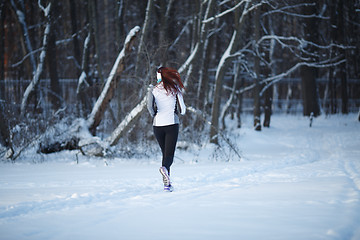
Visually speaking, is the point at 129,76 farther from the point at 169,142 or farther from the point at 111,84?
the point at 169,142

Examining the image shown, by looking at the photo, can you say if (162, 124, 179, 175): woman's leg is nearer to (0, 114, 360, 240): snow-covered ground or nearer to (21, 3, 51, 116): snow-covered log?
(0, 114, 360, 240): snow-covered ground

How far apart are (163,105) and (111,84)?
202 inches

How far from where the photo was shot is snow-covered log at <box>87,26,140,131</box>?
33.4ft

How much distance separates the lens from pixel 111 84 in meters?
10.8

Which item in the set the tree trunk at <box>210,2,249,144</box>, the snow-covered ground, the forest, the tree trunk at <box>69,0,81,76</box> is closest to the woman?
the snow-covered ground

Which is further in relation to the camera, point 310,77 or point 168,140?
point 310,77

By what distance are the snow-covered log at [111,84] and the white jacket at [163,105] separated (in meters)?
4.50

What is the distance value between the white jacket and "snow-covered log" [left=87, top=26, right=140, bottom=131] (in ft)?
14.8

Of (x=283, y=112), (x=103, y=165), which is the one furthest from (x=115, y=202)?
(x=283, y=112)

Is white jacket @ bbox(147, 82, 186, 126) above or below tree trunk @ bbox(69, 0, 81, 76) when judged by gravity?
below

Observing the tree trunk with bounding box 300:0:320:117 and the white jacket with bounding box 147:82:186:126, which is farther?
the tree trunk with bounding box 300:0:320:117

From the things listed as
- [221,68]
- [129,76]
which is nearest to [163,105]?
[129,76]

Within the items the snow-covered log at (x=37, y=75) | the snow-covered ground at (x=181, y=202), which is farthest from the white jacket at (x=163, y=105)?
the snow-covered log at (x=37, y=75)

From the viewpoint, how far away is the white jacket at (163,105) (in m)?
6.04
